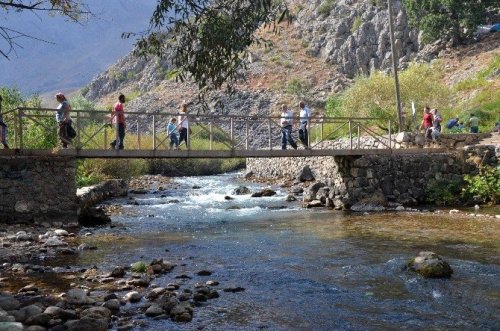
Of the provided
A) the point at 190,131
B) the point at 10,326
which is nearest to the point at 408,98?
the point at 190,131

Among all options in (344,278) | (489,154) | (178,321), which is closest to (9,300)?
(178,321)

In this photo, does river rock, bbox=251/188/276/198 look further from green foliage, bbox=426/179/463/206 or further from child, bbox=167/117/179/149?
A: green foliage, bbox=426/179/463/206

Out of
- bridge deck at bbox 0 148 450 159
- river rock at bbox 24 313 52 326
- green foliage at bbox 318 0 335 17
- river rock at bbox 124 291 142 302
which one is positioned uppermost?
green foliage at bbox 318 0 335 17

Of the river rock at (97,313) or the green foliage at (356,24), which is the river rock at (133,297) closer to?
the river rock at (97,313)

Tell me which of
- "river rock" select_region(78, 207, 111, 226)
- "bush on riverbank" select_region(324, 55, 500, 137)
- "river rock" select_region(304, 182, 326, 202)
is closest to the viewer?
"river rock" select_region(78, 207, 111, 226)

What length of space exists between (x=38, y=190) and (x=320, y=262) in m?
8.18

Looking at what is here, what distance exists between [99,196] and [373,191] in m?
10.6

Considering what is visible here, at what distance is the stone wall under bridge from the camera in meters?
19.8

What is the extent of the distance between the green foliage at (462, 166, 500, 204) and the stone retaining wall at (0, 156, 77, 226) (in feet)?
43.4

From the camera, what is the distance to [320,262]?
34.9 feet

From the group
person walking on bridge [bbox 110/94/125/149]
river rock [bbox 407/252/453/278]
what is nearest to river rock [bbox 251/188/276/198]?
person walking on bridge [bbox 110/94/125/149]

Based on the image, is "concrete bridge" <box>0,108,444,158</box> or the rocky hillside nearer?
"concrete bridge" <box>0,108,444,158</box>

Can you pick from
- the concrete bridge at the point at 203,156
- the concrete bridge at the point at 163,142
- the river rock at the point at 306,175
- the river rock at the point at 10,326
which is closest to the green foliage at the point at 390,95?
the concrete bridge at the point at 163,142

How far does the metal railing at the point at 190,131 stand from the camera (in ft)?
53.2
